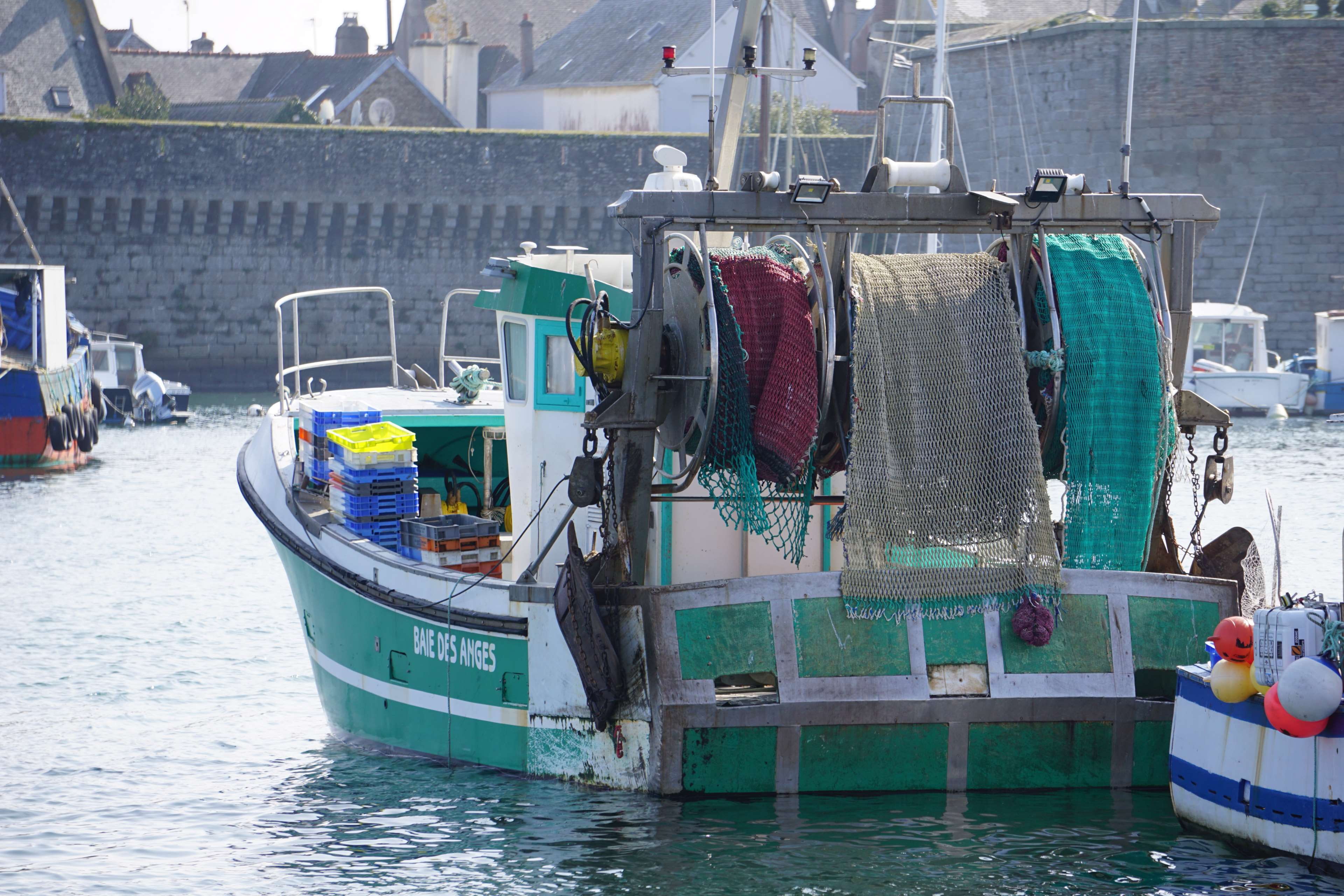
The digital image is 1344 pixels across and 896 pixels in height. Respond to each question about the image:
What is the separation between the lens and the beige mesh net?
26.9 ft

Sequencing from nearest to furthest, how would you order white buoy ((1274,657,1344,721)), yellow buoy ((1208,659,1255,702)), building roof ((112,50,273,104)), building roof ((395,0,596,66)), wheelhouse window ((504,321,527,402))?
white buoy ((1274,657,1344,721)) < yellow buoy ((1208,659,1255,702)) < wheelhouse window ((504,321,527,402)) < building roof ((112,50,273,104)) < building roof ((395,0,596,66))

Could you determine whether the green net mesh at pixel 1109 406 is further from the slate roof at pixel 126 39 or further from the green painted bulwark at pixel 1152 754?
the slate roof at pixel 126 39

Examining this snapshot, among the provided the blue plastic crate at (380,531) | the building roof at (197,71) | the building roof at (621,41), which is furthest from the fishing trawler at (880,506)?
the building roof at (197,71)

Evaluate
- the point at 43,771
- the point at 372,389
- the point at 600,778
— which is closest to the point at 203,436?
the point at 372,389

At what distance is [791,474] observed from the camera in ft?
27.4

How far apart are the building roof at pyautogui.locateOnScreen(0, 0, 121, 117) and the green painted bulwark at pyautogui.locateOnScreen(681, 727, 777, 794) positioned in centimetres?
4781

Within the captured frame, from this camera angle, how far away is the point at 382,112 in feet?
179

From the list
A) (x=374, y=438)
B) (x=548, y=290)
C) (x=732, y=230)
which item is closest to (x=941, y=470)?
(x=732, y=230)

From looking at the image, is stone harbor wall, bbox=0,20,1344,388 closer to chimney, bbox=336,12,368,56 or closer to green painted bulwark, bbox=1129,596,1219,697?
chimney, bbox=336,12,368,56

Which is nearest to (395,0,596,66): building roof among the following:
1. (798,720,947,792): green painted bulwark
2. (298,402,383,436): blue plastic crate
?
(298,402,383,436): blue plastic crate

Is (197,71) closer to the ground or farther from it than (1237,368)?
farther from it

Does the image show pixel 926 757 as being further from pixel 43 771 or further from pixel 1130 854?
pixel 43 771

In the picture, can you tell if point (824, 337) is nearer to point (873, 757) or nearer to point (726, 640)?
point (726, 640)

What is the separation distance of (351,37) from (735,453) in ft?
198
